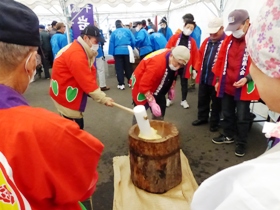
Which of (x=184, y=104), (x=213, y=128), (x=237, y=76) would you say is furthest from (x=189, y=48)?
(x=237, y=76)

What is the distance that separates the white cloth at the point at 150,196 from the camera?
2098 millimetres

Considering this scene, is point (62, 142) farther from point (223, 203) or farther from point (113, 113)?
point (113, 113)

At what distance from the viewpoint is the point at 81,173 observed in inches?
30.7

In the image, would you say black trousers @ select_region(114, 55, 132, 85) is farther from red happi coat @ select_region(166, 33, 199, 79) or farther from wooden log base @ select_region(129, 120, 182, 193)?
wooden log base @ select_region(129, 120, 182, 193)

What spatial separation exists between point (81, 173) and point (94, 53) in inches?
70.2

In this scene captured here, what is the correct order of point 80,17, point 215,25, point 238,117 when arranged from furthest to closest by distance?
point 80,17 < point 215,25 < point 238,117

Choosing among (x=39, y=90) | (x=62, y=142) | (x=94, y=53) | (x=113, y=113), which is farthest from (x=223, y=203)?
(x=39, y=90)

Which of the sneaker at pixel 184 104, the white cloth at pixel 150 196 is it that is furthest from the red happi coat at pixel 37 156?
the sneaker at pixel 184 104

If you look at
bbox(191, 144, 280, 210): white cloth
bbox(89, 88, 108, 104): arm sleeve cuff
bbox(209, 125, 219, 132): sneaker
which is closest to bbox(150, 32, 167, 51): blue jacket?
bbox(209, 125, 219, 132): sneaker

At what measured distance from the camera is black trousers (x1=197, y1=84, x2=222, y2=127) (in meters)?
3.37

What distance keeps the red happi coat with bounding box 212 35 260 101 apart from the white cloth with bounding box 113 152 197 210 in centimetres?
103

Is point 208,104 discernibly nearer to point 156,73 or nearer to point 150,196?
point 156,73

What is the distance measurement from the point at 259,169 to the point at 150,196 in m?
1.95

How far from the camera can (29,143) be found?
65cm
